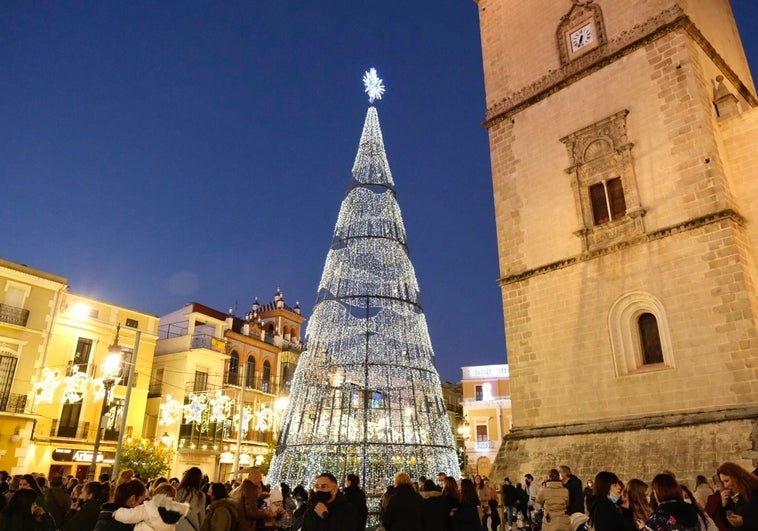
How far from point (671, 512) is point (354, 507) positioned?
224 cm

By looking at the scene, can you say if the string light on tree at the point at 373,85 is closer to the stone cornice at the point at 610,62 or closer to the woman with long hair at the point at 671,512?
the stone cornice at the point at 610,62

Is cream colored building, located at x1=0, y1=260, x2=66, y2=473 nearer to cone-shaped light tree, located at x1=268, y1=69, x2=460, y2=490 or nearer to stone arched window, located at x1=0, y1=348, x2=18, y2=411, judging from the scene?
stone arched window, located at x1=0, y1=348, x2=18, y2=411

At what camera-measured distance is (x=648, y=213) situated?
12133 millimetres

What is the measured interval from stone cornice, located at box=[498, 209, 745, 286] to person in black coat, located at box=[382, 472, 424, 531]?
9168 millimetres

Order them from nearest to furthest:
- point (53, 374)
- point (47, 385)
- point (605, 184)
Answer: point (605, 184) → point (47, 385) → point (53, 374)

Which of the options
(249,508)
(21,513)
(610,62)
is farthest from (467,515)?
(610,62)

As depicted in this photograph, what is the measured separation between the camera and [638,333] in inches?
469

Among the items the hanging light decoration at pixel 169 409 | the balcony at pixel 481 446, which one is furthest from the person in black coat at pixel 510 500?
the balcony at pixel 481 446

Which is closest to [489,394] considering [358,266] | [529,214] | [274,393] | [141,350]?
[274,393]

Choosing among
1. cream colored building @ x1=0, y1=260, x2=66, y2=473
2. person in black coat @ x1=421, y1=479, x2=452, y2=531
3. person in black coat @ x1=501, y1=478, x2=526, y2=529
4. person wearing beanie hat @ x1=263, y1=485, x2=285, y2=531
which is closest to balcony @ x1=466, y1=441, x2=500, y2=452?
cream colored building @ x1=0, y1=260, x2=66, y2=473

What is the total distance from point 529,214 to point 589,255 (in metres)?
2.19

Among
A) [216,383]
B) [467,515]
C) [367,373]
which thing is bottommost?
[467,515]

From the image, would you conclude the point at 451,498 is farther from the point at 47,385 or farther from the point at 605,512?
the point at 47,385

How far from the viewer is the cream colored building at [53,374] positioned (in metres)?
18.6
